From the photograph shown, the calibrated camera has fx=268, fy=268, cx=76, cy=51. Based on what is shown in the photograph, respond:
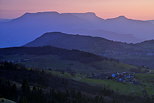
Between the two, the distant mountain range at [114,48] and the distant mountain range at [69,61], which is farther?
the distant mountain range at [114,48]

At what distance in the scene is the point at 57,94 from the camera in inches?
1420

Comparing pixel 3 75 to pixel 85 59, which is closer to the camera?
pixel 3 75

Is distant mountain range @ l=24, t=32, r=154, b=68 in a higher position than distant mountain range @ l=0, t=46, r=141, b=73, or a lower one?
lower

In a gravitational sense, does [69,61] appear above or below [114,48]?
above

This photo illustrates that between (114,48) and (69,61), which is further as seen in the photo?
(114,48)

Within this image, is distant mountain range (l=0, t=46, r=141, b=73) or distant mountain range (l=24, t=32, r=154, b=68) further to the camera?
distant mountain range (l=24, t=32, r=154, b=68)

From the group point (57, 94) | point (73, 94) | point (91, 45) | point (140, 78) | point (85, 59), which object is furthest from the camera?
point (91, 45)

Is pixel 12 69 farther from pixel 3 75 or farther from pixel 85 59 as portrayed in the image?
pixel 85 59

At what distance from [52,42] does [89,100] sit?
163m

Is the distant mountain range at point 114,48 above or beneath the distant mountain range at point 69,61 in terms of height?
beneath

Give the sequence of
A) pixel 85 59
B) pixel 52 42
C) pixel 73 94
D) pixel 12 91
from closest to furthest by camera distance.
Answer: pixel 12 91, pixel 73 94, pixel 85 59, pixel 52 42

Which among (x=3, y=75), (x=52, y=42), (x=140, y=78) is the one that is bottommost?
(x=52, y=42)

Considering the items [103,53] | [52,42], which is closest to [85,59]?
[103,53]

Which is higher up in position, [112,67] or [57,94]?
[57,94]
